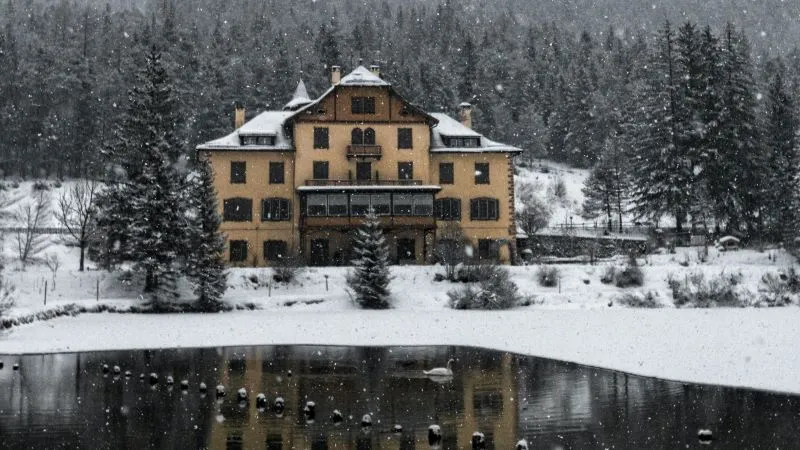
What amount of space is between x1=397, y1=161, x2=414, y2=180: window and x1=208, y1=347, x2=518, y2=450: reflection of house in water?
25763 millimetres

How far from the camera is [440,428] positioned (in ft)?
45.7

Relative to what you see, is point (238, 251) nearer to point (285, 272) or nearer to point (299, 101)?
point (285, 272)

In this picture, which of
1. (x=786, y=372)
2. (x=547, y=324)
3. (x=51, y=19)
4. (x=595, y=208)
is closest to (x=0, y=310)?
(x=547, y=324)

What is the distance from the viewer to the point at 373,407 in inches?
629

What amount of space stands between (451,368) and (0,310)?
1703 cm

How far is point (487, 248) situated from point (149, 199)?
842 inches

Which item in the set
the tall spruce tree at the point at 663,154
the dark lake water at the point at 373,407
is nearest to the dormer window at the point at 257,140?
the tall spruce tree at the point at 663,154

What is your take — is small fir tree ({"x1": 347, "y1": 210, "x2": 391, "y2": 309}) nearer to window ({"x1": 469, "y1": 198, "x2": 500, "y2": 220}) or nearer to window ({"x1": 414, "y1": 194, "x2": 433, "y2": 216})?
window ({"x1": 414, "y1": 194, "x2": 433, "y2": 216})

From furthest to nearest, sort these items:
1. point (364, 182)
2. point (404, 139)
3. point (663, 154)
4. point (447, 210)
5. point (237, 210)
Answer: point (663, 154) → point (447, 210) → point (404, 139) → point (364, 182) → point (237, 210)

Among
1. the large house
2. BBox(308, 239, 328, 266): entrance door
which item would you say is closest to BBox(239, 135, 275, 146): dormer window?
the large house

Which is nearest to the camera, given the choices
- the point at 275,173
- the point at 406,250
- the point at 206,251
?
the point at 206,251

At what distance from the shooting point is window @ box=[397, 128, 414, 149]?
50281 millimetres

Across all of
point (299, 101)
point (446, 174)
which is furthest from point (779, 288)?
point (299, 101)

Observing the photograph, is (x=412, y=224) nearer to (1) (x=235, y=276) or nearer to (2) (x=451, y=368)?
(1) (x=235, y=276)
